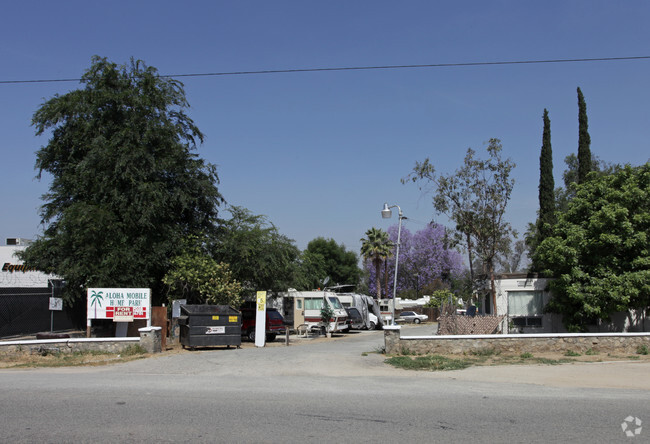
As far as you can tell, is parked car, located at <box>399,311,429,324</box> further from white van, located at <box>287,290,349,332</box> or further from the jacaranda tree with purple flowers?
white van, located at <box>287,290,349,332</box>

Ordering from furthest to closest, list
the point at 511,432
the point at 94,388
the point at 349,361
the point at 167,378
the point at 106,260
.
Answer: the point at 106,260 < the point at 349,361 < the point at 167,378 < the point at 94,388 < the point at 511,432

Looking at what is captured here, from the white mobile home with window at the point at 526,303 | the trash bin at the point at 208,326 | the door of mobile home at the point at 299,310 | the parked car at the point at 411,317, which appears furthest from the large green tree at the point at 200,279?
the parked car at the point at 411,317

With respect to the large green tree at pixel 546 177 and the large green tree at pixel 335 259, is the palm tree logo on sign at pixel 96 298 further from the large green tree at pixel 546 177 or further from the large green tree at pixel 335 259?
the large green tree at pixel 335 259

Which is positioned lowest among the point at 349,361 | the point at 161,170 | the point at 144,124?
Result: the point at 349,361

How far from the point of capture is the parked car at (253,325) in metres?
23.9

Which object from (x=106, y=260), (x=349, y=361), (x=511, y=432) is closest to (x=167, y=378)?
(x=349, y=361)

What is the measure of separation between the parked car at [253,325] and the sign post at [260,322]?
81.5 inches

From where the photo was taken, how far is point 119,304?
1852 cm

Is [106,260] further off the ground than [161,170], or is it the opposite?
[161,170]

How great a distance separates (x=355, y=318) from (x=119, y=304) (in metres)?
17.2

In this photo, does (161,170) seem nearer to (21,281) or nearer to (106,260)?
(106,260)

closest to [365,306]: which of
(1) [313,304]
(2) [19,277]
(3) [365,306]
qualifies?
(3) [365,306]

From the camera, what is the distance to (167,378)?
12.5 metres

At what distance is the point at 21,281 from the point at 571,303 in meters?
34.0
